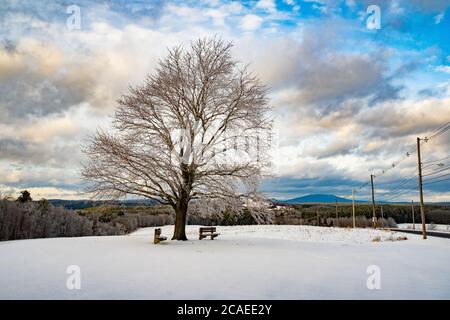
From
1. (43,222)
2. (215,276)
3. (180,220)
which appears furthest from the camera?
(43,222)

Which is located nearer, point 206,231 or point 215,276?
point 215,276

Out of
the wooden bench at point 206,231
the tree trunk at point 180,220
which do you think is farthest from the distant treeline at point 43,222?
the wooden bench at point 206,231

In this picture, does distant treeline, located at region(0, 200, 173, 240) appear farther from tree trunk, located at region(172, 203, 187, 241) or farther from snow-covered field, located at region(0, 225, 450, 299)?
snow-covered field, located at region(0, 225, 450, 299)

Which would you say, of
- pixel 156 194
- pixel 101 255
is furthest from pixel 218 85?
pixel 101 255

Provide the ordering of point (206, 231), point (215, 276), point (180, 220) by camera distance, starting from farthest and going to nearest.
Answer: point (206, 231) → point (180, 220) → point (215, 276)

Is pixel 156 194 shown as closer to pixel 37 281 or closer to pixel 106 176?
pixel 106 176

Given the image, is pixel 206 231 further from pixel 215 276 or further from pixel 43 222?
pixel 43 222

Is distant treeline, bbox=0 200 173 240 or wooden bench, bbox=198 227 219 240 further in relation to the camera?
distant treeline, bbox=0 200 173 240

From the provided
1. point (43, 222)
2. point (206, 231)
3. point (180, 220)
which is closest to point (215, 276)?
point (180, 220)

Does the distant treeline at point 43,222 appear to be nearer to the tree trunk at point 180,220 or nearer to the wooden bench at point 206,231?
the tree trunk at point 180,220

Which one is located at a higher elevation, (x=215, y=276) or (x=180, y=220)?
(x=180, y=220)

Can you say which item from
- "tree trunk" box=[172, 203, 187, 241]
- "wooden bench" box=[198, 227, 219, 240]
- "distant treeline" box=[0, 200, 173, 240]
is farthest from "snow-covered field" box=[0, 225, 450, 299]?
"distant treeline" box=[0, 200, 173, 240]

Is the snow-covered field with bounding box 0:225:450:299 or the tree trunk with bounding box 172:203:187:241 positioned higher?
the tree trunk with bounding box 172:203:187:241
